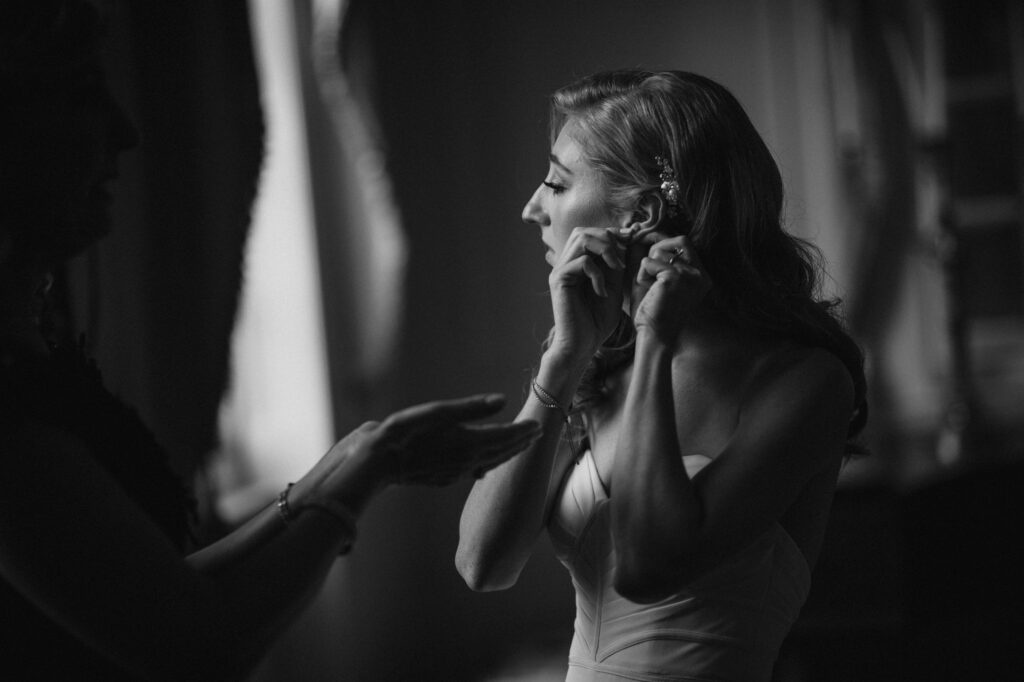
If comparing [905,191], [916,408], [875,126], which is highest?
[875,126]

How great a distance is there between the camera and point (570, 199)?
1600 millimetres

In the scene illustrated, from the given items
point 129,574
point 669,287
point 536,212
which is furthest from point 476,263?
point 129,574

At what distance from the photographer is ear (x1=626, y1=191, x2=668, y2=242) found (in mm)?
1554

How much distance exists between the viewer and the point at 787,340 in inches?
60.3

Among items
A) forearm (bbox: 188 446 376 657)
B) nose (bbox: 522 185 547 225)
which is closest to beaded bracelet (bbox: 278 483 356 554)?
forearm (bbox: 188 446 376 657)

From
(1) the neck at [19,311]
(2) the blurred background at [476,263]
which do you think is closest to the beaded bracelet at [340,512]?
(1) the neck at [19,311]

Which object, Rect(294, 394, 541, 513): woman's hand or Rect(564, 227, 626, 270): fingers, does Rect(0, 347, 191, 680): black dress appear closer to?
Rect(294, 394, 541, 513): woman's hand

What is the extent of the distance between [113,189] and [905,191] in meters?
4.27

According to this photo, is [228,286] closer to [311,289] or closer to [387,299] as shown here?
[311,289]

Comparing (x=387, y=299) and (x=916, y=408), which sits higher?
(x=387, y=299)

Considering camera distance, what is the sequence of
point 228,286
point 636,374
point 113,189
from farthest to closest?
point 228,286 → point 113,189 → point 636,374

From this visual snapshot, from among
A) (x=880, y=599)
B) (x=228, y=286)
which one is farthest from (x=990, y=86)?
(x=228, y=286)

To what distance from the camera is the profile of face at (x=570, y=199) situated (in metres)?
1.59

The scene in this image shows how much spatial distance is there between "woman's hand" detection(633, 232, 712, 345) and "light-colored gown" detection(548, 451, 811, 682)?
228 millimetres
